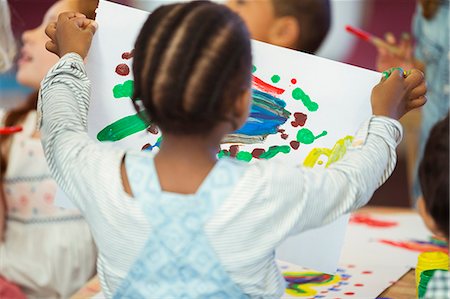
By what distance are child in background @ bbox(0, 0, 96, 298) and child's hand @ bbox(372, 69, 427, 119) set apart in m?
0.90

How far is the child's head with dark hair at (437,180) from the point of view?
0.87 m

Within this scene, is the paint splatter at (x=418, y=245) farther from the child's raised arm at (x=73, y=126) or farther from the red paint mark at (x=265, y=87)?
the child's raised arm at (x=73, y=126)

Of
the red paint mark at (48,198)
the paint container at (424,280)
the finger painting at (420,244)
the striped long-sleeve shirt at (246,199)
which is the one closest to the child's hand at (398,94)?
the striped long-sleeve shirt at (246,199)

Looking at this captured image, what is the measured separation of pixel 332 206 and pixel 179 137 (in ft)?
0.61

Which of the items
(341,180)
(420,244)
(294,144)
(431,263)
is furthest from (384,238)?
(341,180)

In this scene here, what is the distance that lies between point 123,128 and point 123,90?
56 millimetres

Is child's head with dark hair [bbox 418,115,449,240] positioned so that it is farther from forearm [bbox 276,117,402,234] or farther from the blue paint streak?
the blue paint streak

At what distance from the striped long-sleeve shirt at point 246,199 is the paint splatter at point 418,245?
2.32 ft

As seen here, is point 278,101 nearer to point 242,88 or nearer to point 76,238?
point 242,88

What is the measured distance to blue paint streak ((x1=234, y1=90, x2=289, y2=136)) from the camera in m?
1.08

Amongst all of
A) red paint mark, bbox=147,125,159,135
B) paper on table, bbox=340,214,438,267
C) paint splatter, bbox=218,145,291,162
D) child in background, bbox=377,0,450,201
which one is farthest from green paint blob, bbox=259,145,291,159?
child in background, bbox=377,0,450,201

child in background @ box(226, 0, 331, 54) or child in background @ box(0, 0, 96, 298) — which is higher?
child in background @ box(226, 0, 331, 54)

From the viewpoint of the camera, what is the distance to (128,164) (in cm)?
83

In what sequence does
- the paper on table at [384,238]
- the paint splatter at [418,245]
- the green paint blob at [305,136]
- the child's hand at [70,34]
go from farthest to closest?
the paint splatter at [418,245] < the paper on table at [384,238] < the green paint blob at [305,136] < the child's hand at [70,34]
